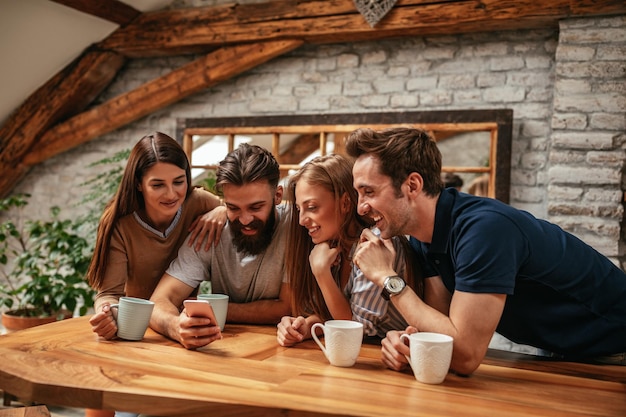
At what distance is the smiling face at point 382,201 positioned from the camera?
1.69 meters

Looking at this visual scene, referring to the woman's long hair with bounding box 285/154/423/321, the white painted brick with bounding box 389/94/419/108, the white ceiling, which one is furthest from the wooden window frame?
the woman's long hair with bounding box 285/154/423/321

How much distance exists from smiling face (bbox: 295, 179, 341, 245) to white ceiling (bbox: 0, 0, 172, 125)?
3.83 metres

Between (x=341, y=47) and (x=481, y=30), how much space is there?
3.57 feet

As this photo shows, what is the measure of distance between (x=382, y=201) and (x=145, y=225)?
94 centimetres

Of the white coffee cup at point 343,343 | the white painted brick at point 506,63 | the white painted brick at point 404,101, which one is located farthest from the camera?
the white painted brick at point 404,101

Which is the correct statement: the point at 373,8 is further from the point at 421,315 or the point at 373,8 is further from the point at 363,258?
the point at 421,315

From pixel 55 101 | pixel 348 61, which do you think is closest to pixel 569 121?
pixel 348 61

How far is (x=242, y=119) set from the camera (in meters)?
5.07

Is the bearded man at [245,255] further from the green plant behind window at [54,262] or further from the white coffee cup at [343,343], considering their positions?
the green plant behind window at [54,262]

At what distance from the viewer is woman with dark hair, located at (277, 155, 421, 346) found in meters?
1.82

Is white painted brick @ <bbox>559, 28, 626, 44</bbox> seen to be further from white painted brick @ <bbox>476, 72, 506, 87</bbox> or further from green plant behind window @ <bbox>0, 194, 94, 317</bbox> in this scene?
green plant behind window @ <bbox>0, 194, 94, 317</bbox>

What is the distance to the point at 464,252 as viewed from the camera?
1.51 meters

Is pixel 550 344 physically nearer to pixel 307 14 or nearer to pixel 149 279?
pixel 149 279

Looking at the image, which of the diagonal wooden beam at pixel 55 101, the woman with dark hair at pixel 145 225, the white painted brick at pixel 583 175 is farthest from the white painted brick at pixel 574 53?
the diagonal wooden beam at pixel 55 101
